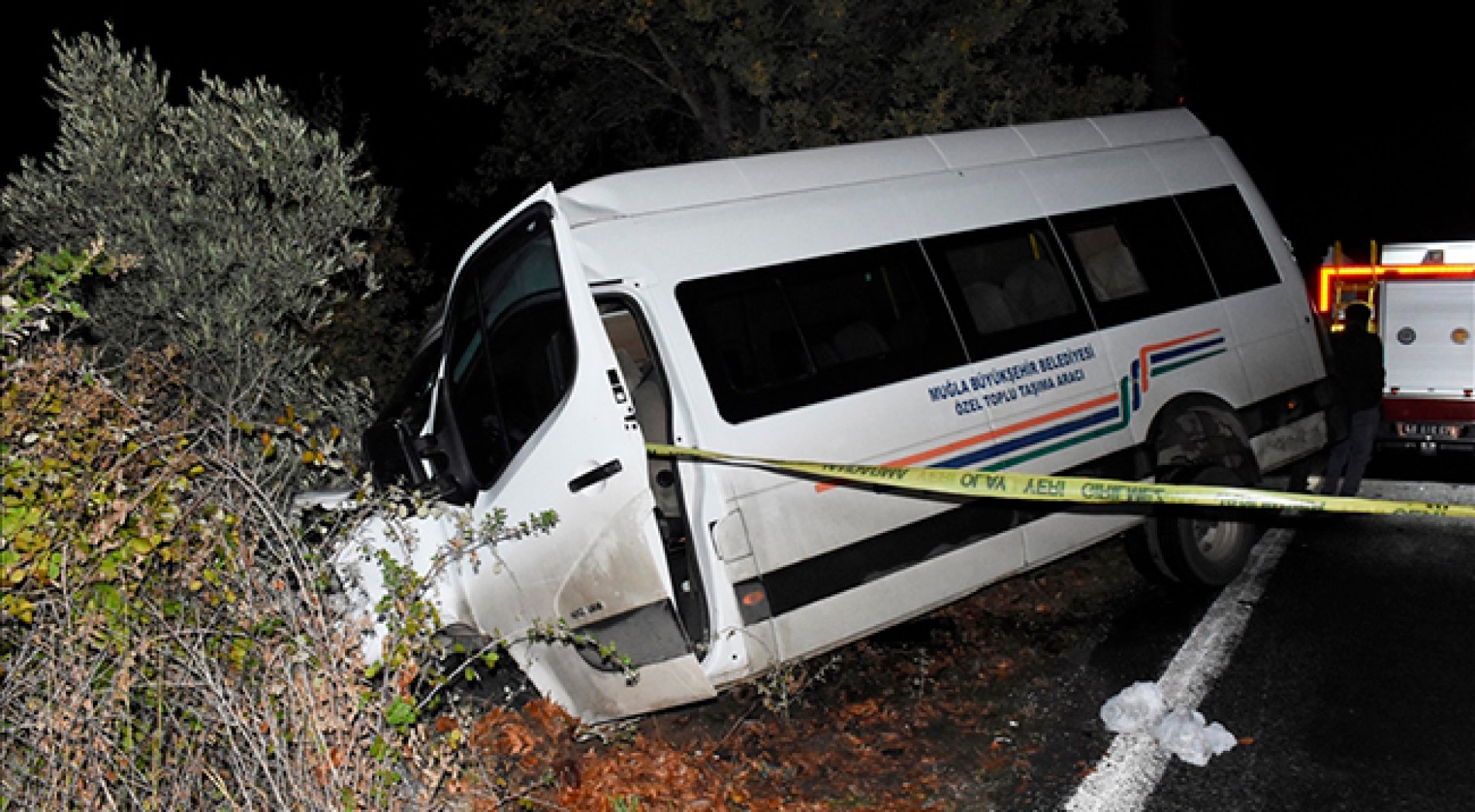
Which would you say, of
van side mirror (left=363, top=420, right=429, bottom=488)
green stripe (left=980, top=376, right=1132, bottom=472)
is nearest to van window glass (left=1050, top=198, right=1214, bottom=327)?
green stripe (left=980, top=376, right=1132, bottom=472)

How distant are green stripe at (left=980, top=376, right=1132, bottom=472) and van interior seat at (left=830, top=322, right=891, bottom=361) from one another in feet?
2.65

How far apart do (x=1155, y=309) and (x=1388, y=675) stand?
221cm

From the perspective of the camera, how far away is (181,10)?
14.5m

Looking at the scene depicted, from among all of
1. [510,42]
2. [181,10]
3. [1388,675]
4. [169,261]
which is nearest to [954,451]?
[1388,675]

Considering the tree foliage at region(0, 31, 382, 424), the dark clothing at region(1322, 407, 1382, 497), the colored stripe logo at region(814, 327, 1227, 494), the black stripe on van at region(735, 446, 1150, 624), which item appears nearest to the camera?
the black stripe on van at region(735, 446, 1150, 624)

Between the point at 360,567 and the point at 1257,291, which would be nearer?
the point at 360,567

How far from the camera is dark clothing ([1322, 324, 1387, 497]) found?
332 inches

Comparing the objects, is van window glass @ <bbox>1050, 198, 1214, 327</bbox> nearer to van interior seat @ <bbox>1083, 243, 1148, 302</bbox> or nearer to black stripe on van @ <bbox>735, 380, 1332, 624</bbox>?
van interior seat @ <bbox>1083, 243, 1148, 302</bbox>

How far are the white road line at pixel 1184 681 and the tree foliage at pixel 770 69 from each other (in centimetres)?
452

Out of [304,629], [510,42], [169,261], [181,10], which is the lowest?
[304,629]

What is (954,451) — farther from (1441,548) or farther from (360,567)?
(1441,548)

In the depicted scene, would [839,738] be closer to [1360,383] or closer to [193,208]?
[193,208]

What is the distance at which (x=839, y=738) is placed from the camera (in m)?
5.52

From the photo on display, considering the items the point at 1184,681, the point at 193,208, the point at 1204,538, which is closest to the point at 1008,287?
the point at 1204,538
